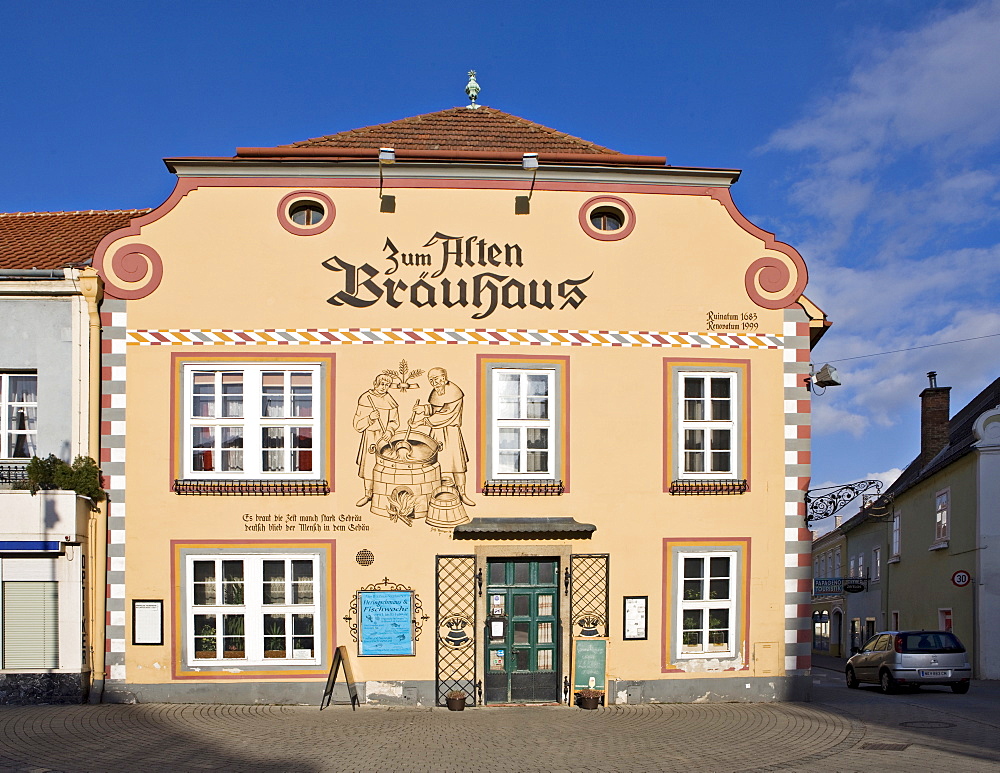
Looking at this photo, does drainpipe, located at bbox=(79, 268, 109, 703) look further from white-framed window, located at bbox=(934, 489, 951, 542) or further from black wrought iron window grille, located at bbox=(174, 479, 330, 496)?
white-framed window, located at bbox=(934, 489, 951, 542)

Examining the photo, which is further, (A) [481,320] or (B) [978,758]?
(A) [481,320]

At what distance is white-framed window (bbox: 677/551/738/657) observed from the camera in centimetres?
1661

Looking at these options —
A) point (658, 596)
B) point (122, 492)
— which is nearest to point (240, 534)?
point (122, 492)

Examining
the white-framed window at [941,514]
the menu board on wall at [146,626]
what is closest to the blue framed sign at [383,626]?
the menu board on wall at [146,626]

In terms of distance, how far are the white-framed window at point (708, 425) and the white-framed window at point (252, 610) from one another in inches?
247

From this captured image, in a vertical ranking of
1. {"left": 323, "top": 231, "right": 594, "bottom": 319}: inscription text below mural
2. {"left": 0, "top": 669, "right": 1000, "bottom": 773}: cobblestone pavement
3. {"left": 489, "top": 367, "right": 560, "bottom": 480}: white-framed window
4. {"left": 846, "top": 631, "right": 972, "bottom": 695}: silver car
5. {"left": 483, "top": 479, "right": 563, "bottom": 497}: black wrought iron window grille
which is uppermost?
{"left": 323, "top": 231, "right": 594, "bottom": 319}: inscription text below mural

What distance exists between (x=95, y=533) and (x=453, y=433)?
228 inches

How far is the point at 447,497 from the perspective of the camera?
16312mm

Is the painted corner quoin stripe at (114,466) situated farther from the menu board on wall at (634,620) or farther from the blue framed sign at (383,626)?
the menu board on wall at (634,620)

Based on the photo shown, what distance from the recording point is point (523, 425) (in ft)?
54.4

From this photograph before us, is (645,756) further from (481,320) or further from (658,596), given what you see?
(481,320)

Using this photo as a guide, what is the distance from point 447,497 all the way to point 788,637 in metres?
6.01

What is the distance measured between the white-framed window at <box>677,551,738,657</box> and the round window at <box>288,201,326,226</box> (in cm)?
810

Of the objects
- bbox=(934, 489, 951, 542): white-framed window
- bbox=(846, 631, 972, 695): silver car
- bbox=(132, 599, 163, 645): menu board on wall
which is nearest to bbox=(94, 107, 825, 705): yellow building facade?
bbox=(132, 599, 163, 645): menu board on wall
